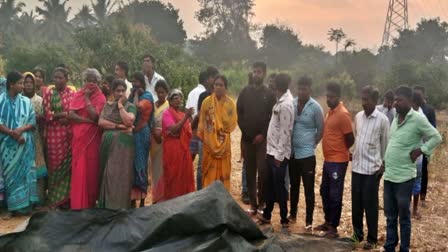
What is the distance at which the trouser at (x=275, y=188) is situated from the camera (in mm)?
5457

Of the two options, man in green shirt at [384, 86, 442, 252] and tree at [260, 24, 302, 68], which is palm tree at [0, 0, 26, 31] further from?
man in green shirt at [384, 86, 442, 252]

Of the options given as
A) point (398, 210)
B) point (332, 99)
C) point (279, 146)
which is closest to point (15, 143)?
point (279, 146)

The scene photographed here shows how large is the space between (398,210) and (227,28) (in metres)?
42.8

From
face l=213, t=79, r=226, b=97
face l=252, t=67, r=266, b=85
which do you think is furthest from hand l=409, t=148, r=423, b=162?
face l=213, t=79, r=226, b=97

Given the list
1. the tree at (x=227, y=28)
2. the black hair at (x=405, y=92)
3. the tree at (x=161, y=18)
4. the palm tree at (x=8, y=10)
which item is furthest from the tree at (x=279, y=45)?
the black hair at (x=405, y=92)

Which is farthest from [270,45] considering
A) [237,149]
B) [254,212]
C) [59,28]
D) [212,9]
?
[254,212]

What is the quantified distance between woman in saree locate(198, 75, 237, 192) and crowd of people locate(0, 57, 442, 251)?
0.01m

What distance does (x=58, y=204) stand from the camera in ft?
19.7

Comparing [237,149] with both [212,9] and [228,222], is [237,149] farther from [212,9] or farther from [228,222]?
[212,9]

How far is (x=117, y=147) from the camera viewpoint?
17.5 feet

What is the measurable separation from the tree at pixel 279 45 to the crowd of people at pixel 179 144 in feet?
127

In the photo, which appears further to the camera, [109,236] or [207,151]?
[207,151]

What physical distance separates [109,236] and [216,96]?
2330 millimetres

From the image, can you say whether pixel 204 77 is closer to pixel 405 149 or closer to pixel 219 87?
pixel 219 87
